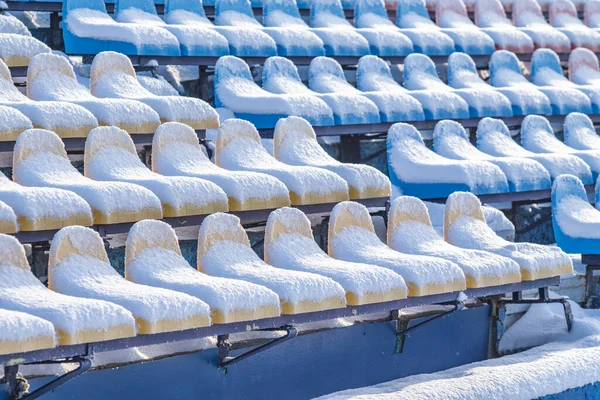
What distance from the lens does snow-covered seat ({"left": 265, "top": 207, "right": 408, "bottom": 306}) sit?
2.19 metres

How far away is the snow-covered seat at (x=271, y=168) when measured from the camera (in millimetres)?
2604

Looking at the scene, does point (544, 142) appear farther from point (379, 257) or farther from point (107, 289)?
point (107, 289)

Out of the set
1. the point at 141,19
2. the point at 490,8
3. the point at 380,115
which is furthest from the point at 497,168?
the point at 490,8

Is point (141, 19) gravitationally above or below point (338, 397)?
above

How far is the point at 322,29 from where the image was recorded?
12.8 feet

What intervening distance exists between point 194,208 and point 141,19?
50.6 inches

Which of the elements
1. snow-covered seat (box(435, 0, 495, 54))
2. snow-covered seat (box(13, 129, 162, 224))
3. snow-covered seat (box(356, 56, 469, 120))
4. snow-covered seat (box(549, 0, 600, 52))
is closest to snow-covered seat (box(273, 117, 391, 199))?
snow-covered seat (box(13, 129, 162, 224))

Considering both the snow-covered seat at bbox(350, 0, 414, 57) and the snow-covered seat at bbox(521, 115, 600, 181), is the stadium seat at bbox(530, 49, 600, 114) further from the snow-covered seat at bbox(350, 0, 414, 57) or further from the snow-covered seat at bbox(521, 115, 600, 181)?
the snow-covered seat at bbox(350, 0, 414, 57)

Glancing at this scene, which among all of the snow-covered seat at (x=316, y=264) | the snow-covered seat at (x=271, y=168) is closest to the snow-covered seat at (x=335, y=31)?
the snow-covered seat at (x=271, y=168)

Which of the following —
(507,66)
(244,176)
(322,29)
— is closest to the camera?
(244,176)

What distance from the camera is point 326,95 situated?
11.0ft

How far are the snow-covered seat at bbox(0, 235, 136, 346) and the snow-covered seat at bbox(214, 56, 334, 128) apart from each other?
1435 mm

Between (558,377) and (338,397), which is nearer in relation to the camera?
(338,397)

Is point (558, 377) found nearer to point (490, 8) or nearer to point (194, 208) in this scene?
point (194, 208)
